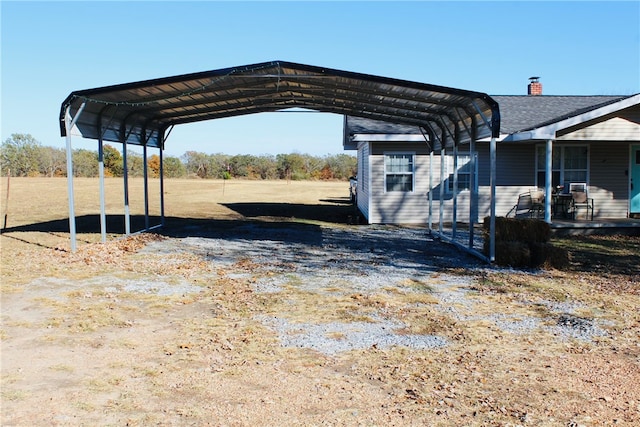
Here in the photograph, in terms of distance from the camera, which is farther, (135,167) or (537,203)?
(135,167)

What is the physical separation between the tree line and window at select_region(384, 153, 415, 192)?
35795mm

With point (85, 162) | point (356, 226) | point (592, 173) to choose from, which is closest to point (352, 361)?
point (356, 226)

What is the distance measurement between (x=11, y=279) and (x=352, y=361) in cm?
570

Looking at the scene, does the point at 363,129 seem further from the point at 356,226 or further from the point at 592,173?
the point at 592,173

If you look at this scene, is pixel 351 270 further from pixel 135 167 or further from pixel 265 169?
pixel 265 169

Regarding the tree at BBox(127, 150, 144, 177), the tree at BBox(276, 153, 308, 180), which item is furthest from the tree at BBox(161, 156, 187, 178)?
the tree at BBox(276, 153, 308, 180)

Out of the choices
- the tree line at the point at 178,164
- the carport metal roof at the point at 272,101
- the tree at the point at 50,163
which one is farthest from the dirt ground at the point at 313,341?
the tree at the point at 50,163

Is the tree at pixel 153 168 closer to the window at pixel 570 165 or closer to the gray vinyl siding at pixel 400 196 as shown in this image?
the gray vinyl siding at pixel 400 196

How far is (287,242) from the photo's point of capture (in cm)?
1184

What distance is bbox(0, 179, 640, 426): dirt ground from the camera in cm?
345

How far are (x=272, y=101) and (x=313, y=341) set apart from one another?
8.03 meters

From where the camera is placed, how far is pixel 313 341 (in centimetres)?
486

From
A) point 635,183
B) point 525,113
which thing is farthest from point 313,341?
point 525,113

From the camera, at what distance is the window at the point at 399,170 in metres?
15.6
